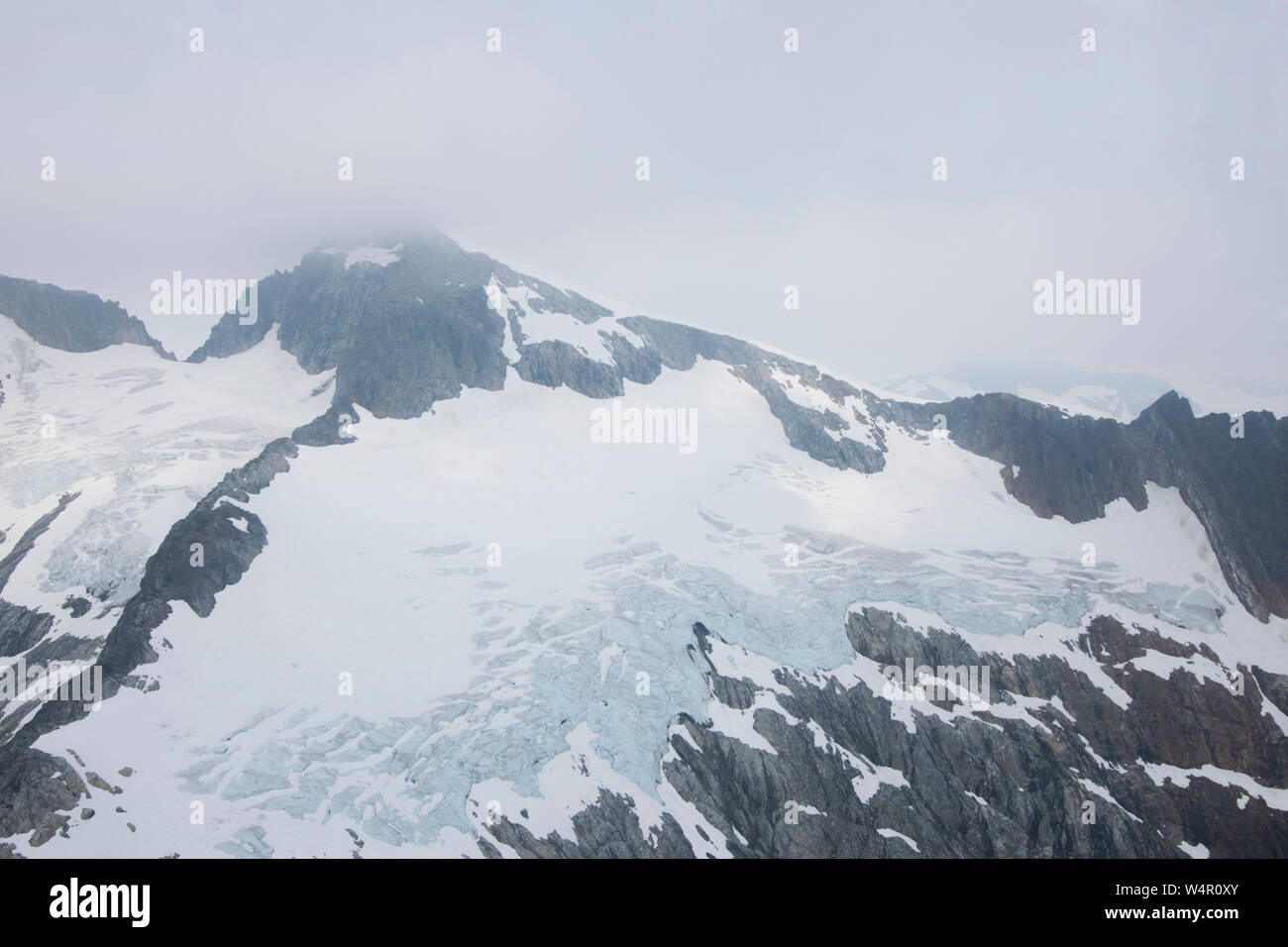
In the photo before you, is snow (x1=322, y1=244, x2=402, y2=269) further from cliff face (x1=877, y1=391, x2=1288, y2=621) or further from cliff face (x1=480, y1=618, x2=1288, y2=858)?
cliff face (x1=480, y1=618, x2=1288, y2=858)

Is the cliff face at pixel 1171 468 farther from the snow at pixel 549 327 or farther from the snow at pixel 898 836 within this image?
the snow at pixel 549 327

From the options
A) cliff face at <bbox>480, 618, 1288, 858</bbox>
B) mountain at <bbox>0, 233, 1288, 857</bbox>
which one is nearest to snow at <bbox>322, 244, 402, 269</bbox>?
mountain at <bbox>0, 233, 1288, 857</bbox>

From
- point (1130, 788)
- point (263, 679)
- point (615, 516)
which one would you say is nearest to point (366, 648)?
point (263, 679)

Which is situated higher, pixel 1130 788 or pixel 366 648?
pixel 366 648

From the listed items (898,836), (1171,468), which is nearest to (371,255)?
(898,836)

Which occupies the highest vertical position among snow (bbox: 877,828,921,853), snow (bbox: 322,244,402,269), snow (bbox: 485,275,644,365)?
snow (bbox: 322,244,402,269)

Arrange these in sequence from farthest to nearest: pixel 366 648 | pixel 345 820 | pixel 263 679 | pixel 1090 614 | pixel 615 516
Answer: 1. pixel 615 516
2. pixel 1090 614
3. pixel 366 648
4. pixel 263 679
5. pixel 345 820

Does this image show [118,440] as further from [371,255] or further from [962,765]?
[962,765]

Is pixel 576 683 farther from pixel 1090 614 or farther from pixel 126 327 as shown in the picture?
pixel 126 327
